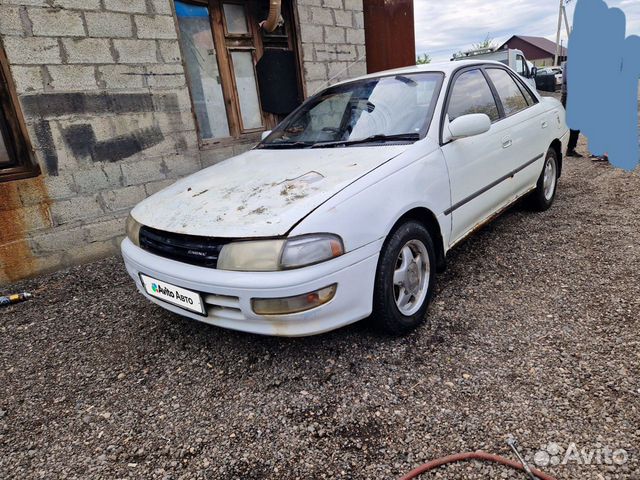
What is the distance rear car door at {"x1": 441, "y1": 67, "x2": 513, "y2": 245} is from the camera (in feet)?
9.03

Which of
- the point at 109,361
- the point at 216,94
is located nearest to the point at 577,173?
the point at 216,94

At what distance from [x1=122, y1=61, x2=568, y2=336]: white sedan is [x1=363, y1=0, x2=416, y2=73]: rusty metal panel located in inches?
155

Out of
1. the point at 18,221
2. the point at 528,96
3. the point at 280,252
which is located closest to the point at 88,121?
the point at 18,221

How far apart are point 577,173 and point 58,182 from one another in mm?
6526

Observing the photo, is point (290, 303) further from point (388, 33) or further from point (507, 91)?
point (388, 33)

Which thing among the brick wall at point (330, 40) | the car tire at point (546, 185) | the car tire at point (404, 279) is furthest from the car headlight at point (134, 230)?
the brick wall at point (330, 40)

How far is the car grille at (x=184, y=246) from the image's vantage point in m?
2.02

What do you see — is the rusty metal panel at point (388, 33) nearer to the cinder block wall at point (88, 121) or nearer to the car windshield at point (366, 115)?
the cinder block wall at point (88, 121)

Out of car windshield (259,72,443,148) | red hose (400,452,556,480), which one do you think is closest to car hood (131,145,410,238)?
car windshield (259,72,443,148)

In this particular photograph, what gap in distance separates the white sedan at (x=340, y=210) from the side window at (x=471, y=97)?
1 cm

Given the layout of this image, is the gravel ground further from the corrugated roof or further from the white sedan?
the corrugated roof

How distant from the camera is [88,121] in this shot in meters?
3.93

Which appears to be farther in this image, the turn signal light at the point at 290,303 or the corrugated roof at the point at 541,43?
the corrugated roof at the point at 541,43

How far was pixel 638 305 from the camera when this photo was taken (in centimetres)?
254
